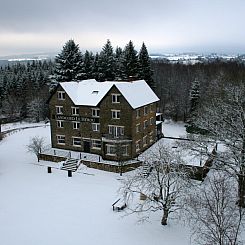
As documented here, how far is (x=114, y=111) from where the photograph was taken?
37.7 metres

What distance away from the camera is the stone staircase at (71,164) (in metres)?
36.8

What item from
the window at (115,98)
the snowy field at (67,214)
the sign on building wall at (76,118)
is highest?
the window at (115,98)

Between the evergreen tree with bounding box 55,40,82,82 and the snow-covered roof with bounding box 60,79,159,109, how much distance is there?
2320 centimetres

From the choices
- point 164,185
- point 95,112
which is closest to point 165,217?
point 164,185

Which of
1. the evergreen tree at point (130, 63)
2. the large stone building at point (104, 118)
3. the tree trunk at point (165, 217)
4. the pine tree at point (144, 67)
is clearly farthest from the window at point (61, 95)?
the pine tree at point (144, 67)

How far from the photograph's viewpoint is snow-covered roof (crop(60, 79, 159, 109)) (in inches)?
1496

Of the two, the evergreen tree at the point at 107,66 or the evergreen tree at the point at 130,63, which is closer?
the evergreen tree at the point at 130,63

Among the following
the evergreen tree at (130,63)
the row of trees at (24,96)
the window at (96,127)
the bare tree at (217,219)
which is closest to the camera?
the bare tree at (217,219)

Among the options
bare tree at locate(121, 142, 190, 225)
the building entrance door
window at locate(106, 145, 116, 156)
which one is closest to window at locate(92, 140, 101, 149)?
the building entrance door

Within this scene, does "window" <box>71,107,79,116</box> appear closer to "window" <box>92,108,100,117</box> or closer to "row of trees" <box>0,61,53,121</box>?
"window" <box>92,108,100,117</box>

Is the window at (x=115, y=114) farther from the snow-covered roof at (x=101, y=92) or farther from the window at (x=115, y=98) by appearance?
the snow-covered roof at (x=101, y=92)

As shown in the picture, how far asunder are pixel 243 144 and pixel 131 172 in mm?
14120

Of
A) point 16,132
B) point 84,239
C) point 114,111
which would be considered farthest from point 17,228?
point 16,132

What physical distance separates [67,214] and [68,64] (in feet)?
147
